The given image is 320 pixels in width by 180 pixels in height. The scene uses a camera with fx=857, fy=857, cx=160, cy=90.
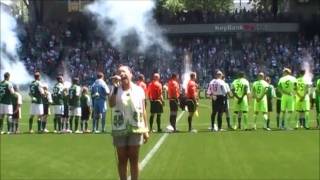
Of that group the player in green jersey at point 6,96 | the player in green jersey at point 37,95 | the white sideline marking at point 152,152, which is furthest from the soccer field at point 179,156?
the player in green jersey at point 37,95

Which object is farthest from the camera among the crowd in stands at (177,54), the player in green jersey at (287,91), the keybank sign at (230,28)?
the keybank sign at (230,28)

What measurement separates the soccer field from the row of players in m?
1.12

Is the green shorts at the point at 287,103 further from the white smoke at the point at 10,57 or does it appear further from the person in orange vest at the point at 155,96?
the white smoke at the point at 10,57

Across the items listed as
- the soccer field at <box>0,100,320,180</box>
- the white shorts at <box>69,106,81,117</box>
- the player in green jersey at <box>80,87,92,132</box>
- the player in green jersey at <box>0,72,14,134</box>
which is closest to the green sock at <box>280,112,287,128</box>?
the soccer field at <box>0,100,320,180</box>

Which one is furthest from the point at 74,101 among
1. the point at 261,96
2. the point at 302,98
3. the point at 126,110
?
the point at 126,110

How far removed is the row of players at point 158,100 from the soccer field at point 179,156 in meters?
1.12

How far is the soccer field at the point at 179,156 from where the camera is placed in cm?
1784

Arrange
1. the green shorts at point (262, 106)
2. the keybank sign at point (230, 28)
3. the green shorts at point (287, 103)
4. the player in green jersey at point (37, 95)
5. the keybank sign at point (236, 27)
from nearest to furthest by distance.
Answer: the green shorts at point (287, 103) → the player in green jersey at point (37, 95) → the green shorts at point (262, 106) → the keybank sign at point (236, 27) → the keybank sign at point (230, 28)

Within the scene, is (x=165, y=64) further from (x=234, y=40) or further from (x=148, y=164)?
(x=148, y=164)

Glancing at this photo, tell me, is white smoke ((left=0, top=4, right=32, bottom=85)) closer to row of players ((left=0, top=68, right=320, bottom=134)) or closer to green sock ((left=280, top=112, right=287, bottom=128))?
row of players ((left=0, top=68, right=320, bottom=134))

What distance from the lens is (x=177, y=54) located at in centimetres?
7131

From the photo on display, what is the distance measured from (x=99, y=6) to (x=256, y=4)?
15.4 metres

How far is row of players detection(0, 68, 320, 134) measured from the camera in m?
27.6

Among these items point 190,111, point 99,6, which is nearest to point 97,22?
point 99,6
